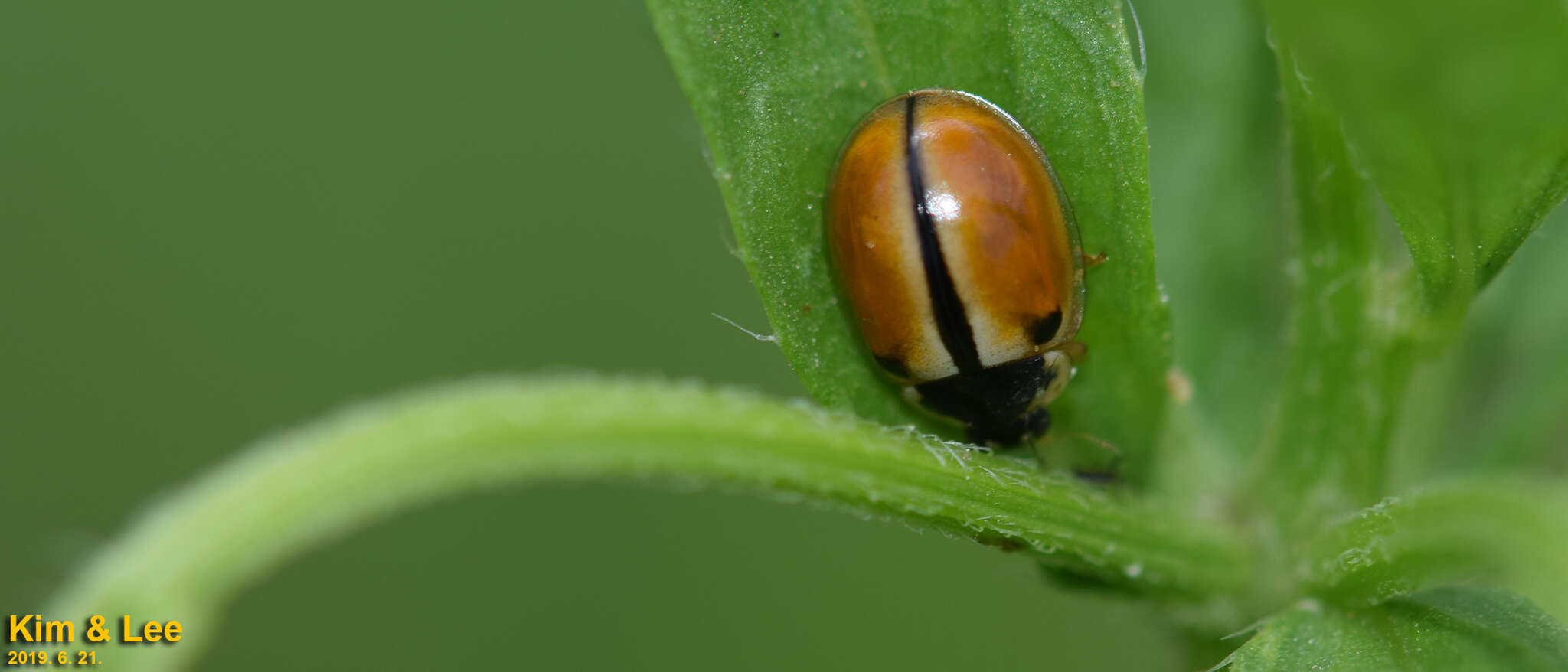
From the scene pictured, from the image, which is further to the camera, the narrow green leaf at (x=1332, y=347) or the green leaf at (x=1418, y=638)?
the narrow green leaf at (x=1332, y=347)

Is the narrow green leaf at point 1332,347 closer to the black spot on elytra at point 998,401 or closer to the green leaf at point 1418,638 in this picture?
the green leaf at point 1418,638

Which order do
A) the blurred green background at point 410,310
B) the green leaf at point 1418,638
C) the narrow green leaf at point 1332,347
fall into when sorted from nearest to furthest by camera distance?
the green leaf at point 1418,638
the narrow green leaf at point 1332,347
the blurred green background at point 410,310

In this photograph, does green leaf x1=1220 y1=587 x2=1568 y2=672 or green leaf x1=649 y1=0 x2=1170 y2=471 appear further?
green leaf x1=649 y1=0 x2=1170 y2=471

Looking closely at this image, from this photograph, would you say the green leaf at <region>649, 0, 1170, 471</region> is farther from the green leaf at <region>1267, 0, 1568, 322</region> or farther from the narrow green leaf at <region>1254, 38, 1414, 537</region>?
the green leaf at <region>1267, 0, 1568, 322</region>

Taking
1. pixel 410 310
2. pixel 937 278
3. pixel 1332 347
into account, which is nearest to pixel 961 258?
pixel 937 278

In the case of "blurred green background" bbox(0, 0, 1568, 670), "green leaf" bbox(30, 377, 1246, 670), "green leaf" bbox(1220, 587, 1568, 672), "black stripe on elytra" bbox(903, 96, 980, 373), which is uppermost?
"blurred green background" bbox(0, 0, 1568, 670)

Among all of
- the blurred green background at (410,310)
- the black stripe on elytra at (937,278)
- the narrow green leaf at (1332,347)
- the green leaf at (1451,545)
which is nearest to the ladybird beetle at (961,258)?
the black stripe on elytra at (937,278)

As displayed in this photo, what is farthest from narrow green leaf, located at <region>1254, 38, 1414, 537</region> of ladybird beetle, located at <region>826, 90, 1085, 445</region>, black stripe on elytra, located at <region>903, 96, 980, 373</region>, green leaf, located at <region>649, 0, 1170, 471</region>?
black stripe on elytra, located at <region>903, 96, 980, 373</region>
